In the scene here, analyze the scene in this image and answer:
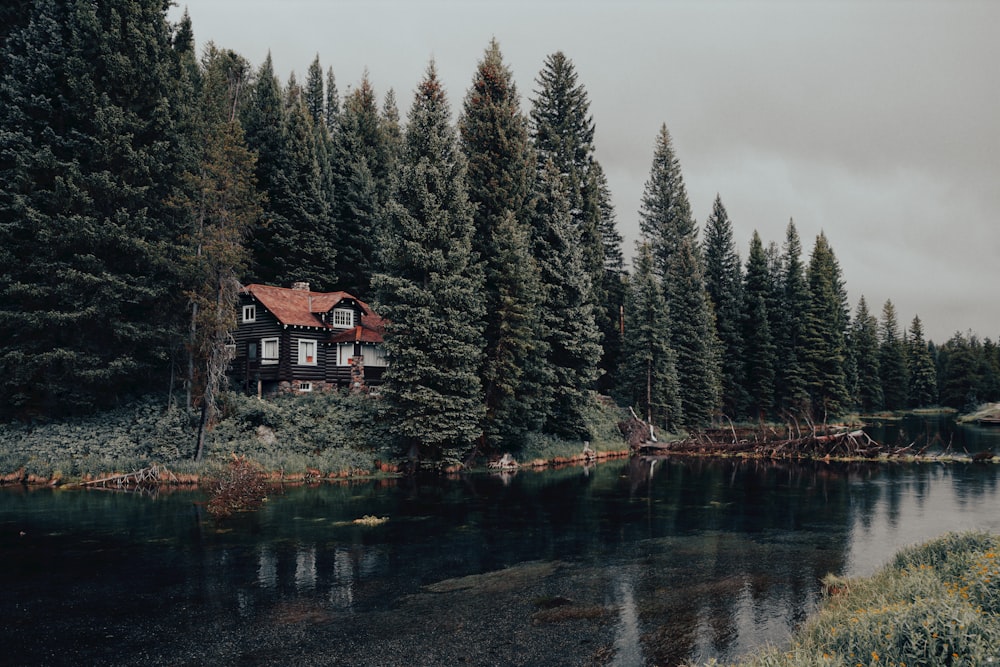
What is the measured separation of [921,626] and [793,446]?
42.1 m

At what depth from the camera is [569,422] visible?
1853 inches

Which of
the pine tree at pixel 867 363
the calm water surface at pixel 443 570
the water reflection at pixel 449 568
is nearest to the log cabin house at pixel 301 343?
the water reflection at pixel 449 568

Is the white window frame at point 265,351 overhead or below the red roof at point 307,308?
below

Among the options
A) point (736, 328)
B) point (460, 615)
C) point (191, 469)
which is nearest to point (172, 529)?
point (191, 469)

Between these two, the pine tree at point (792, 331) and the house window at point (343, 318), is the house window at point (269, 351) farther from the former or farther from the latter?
the pine tree at point (792, 331)

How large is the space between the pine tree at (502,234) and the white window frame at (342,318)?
13184 mm

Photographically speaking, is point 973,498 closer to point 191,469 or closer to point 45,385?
point 191,469

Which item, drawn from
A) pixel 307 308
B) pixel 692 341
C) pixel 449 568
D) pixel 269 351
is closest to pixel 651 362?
pixel 692 341

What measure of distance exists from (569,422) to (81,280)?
3279cm

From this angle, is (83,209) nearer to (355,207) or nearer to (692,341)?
(355,207)

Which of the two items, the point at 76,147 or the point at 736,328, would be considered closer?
the point at 76,147

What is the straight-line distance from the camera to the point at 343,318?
1976 inches

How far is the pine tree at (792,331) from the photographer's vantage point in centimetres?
7300

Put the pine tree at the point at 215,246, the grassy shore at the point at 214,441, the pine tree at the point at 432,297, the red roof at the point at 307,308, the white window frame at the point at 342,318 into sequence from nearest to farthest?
the grassy shore at the point at 214,441 < the pine tree at the point at 432,297 < the pine tree at the point at 215,246 < the red roof at the point at 307,308 < the white window frame at the point at 342,318
